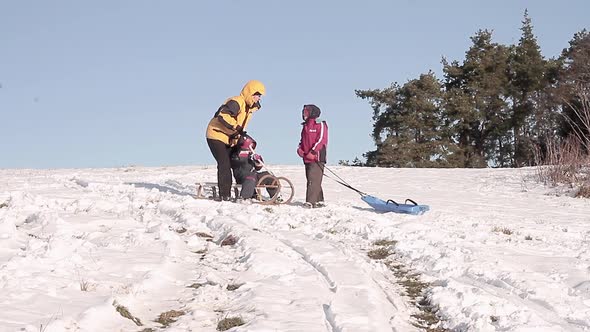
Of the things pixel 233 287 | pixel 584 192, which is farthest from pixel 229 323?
pixel 584 192

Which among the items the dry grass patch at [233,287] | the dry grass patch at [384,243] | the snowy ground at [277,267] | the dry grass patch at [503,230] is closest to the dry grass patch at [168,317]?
the snowy ground at [277,267]

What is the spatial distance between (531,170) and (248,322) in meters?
16.6

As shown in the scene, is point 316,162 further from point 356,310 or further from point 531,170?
point 531,170

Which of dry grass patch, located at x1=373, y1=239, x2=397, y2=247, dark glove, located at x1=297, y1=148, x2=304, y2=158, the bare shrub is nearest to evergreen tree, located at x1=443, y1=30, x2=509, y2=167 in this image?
the bare shrub

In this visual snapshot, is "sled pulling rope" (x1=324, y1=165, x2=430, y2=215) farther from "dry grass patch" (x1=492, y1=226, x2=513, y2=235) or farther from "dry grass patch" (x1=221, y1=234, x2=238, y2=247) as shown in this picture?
"dry grass patch" (x1=221, y1=234, x2=238, y2=247)

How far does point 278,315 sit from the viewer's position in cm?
468

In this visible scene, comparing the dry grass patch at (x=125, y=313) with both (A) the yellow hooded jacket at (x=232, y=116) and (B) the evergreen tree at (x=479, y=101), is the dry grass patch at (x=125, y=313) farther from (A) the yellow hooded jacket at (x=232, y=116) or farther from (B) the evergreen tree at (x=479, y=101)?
(B) the evergreen tree at (x=479, y=101)

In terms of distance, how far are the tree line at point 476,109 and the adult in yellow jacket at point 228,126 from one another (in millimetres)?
28615

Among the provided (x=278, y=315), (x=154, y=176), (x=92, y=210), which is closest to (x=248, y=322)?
(x=278, y=315)

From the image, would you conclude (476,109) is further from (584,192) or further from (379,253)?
(379,253)

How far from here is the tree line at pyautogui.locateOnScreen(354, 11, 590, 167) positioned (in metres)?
41.1

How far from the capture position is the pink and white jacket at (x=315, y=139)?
12258 mm

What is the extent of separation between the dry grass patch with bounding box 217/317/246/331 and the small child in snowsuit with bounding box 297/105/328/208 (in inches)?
296

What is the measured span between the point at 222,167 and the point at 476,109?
110 feet
